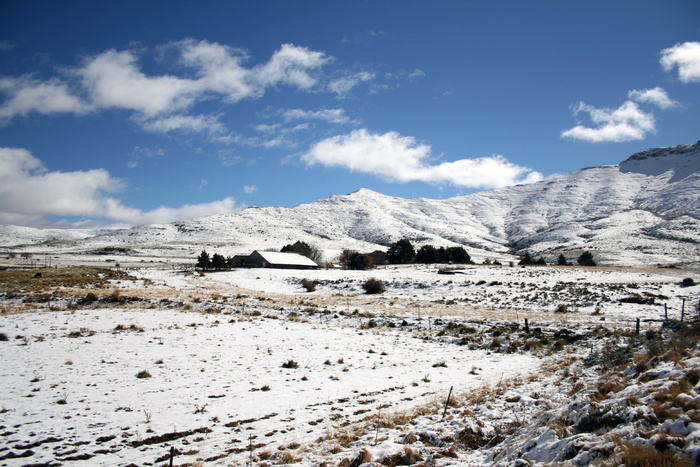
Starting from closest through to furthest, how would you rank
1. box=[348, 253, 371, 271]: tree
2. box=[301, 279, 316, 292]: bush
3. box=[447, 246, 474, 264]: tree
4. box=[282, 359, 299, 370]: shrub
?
box=[282, 359, 299, 370]: shrub → box=[301, 279, 316, 292]: bush → box=[348, 253, 371, 271]: tree → box=[447, 246, 474, 264]: tree

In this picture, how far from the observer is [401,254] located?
94.2 meters

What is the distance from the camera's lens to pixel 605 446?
17.3ft

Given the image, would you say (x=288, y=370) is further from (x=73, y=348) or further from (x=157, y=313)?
(x=157, y=313)

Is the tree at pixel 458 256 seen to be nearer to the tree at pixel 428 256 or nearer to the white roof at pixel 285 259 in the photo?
the tree at pixel 428 256

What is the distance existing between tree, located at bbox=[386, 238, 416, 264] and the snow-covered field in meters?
63.9

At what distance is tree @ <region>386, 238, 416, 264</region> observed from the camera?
93375 millimetres

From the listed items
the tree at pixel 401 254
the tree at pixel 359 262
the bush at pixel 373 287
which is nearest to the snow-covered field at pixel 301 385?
the bush at pixel 373 287

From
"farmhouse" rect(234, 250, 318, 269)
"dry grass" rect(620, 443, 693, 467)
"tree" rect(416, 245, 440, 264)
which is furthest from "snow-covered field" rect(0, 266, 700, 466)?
"tree" rect(416, 245, 440, 264)

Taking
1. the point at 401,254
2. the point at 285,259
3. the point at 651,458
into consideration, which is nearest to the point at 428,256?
the point at 401,254

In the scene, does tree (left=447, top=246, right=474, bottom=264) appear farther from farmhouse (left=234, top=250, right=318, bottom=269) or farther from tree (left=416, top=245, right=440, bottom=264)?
farmhouse (left=234, top=250, right=318, bottom=269)

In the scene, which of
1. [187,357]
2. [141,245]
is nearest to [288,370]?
[187,357]

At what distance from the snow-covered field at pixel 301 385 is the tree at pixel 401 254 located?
63924 millimetres

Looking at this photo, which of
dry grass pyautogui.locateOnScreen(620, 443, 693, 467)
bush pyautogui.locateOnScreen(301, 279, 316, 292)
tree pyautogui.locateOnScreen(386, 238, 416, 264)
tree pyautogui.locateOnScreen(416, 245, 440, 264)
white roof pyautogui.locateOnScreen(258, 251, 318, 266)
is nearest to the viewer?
dry grass pyautogui.locateOnScreen(620, 443, 693, 467)

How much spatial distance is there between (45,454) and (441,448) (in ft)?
26.9
